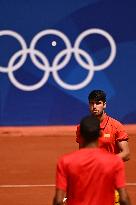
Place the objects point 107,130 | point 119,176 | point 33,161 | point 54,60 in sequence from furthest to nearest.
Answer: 1. point 54,60
2. point 33,161
3. point 107,130
4. point 119,176

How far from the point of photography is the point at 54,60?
51.5 ft

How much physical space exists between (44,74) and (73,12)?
1847 millimetres

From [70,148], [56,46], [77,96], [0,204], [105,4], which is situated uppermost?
[105,4]

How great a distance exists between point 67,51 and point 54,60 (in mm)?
427

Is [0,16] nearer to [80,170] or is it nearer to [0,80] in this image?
[0,80]

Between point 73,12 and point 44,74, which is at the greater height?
point 73,12

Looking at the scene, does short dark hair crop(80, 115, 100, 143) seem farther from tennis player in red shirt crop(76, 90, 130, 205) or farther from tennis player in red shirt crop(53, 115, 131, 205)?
tennis player in red shirt crop(76, 90, 130, 205)

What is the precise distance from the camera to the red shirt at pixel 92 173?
4.55 meters

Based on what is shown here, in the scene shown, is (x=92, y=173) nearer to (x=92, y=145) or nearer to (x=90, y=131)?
(x=92, y=145)

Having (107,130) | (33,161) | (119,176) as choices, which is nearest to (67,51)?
(33,161)

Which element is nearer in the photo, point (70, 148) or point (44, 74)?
point (70, 148)

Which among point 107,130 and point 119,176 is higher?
point 107,130

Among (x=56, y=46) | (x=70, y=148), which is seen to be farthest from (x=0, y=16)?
(x=70, y=148)

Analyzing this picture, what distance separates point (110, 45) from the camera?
51.6ft
